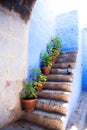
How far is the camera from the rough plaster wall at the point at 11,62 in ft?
8.58

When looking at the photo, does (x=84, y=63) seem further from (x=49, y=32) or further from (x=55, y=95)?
(x=55, y=95)

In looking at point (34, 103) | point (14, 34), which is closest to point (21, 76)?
point (34, 103)

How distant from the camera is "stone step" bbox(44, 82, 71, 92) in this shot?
3512 mm

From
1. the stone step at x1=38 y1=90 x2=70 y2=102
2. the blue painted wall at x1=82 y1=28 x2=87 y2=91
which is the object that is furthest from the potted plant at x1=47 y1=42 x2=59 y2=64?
the blue painted wall at x1=82 y1=28 x2=87 y2=91

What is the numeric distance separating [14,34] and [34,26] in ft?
3.45

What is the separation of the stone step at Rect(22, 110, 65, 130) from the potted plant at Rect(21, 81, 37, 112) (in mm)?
128

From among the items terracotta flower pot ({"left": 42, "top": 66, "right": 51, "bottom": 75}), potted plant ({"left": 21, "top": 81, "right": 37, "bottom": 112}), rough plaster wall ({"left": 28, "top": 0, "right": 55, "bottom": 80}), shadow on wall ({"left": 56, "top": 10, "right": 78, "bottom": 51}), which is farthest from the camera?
shadow on wall ({"left": 56, "top": 10, "right": 78, "bottom": 51})

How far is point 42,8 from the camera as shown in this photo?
424 centimetres

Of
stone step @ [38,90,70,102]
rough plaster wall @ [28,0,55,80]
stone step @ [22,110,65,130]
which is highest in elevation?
rough plaster wall @ [28,0,55,80]

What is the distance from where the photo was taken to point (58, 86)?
12.0ft

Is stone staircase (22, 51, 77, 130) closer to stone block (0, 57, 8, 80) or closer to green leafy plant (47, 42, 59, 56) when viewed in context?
green leafy plant (47, 42, 59, 56)

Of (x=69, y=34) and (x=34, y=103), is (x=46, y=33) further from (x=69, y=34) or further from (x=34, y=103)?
(x=34, y=103)

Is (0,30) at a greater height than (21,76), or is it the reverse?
(0,30)

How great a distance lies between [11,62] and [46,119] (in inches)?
51.3
